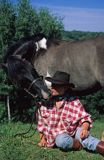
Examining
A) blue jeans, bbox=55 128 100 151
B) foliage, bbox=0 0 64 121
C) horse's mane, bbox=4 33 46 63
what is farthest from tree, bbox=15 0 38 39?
blue jeans, bbox=55 128 100 151

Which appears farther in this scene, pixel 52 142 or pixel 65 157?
pixel 52 142

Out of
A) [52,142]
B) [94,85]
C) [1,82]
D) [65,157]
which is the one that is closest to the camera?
[65,157]

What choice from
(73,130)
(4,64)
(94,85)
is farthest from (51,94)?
(4,64)

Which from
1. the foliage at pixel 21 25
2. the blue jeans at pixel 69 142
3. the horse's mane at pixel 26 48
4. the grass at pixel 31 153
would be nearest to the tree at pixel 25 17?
the foliage at pixel 21 25

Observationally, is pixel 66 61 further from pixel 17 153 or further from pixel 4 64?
pixel 17 153

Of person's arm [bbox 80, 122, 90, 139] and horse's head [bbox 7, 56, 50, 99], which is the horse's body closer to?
horse's head [bbox 7, 56, 50, 99]

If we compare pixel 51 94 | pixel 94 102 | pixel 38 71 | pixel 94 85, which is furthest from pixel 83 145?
pixel 94 102

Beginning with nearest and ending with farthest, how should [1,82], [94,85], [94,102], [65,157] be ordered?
[65,157] → [94,85] → [1,82] → [94,102]

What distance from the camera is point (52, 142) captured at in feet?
16.2

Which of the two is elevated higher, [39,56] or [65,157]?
[39,56]

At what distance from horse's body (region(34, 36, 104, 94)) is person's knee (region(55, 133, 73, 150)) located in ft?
4.92

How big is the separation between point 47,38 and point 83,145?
2410 mm

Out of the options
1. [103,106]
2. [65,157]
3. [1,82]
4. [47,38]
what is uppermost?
[47,38]

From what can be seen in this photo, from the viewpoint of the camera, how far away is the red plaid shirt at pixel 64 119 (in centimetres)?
480
